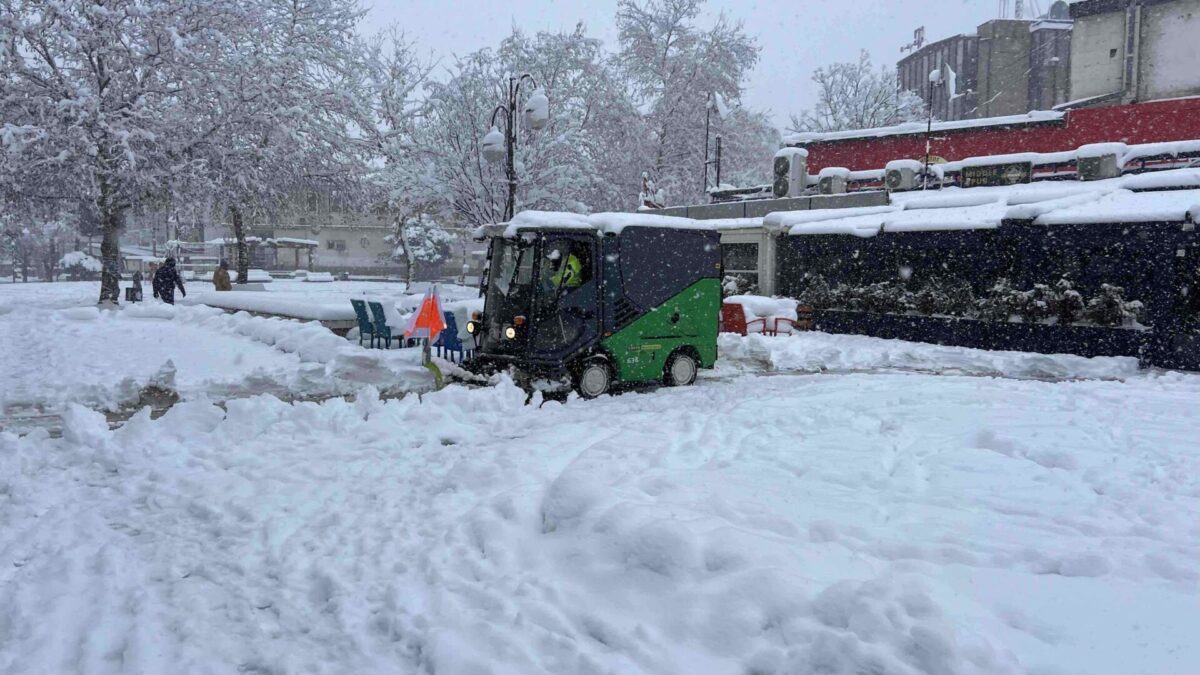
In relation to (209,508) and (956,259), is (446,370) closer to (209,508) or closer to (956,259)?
(209,508)

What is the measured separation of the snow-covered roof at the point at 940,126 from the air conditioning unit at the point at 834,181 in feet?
12.3

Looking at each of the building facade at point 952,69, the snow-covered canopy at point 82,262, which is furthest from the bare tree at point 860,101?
the snow-covered canopy at point 82,262

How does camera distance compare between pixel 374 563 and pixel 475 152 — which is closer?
pixel 374 563

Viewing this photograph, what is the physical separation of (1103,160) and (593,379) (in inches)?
606

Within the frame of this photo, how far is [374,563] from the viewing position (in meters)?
4.62

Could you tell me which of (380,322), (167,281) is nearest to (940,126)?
(380,322)

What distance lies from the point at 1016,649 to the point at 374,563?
333 cm

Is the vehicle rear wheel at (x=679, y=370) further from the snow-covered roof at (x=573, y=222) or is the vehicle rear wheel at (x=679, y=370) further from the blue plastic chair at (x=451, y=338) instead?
the blue plastic chair at (x=451, y=338)

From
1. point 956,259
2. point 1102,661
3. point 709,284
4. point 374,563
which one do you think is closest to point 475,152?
point 956,259

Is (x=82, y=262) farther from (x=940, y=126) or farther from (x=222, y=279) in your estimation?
(x=940, y=126)

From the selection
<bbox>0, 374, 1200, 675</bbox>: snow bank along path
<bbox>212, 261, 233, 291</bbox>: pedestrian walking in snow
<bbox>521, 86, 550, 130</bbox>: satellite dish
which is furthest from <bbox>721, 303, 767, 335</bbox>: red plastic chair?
<bbox>212, 261, 233, 291</bbox>: pedestrian walking in snow

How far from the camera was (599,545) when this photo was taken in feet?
15.1

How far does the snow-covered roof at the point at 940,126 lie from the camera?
80.7 feet

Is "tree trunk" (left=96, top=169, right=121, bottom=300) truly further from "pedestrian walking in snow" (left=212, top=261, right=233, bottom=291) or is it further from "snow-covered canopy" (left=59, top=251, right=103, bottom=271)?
"snow-covered canopy" (left=59, top=251, right=103, bottom=271)
